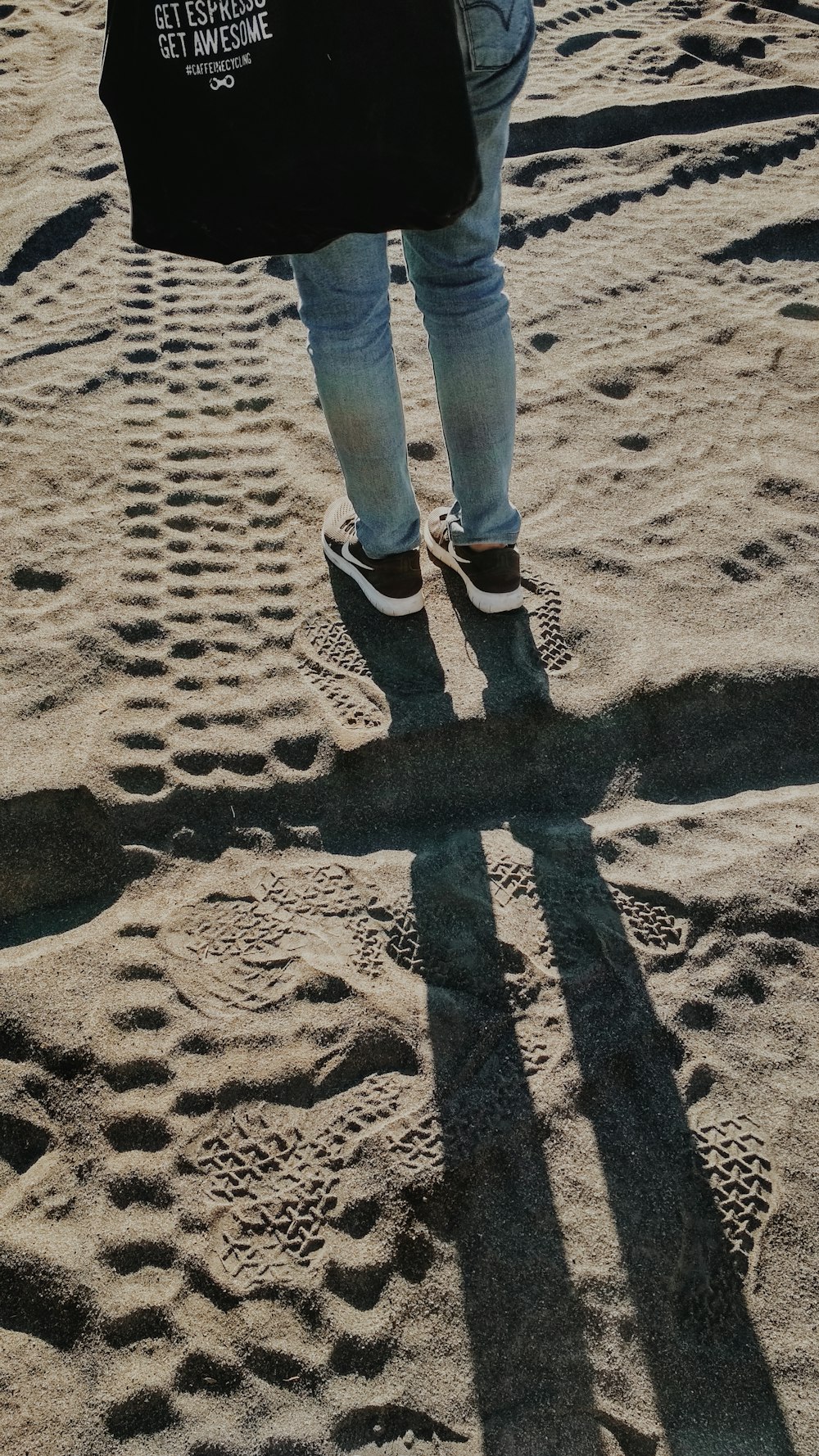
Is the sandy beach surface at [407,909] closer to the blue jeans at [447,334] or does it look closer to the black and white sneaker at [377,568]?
the black and white sneaker at [377,568]

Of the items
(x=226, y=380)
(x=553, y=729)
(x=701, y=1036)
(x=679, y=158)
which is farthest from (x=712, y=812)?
(x=679, y=158)

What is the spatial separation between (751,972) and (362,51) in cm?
164

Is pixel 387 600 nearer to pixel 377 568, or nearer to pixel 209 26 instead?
pixel 377 568

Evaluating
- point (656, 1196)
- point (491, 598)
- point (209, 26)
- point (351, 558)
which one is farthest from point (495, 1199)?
point (209, 26)

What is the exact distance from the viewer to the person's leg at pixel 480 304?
68.0 inches

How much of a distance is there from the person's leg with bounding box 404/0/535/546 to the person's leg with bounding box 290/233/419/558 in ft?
0.31

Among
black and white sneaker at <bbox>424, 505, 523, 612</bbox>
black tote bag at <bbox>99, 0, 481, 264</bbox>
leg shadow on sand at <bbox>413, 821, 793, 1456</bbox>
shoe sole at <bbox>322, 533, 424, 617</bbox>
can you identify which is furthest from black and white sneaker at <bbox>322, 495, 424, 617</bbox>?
black tote bag at <bbox>99, 0, 481, 264</bbox>

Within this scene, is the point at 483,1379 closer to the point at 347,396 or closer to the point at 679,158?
the point at 347,396

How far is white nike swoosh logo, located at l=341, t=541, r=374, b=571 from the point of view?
8.30ft

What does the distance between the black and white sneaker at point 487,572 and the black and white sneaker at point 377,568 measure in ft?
0.35

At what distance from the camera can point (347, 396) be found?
82.2 inches

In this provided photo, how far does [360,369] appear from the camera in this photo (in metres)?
2.06

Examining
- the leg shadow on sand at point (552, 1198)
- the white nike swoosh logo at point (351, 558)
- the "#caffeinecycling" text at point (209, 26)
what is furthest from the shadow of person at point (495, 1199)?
the "#caffeinecycling" text at point (209, 26)

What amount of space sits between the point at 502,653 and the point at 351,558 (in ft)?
1.42
